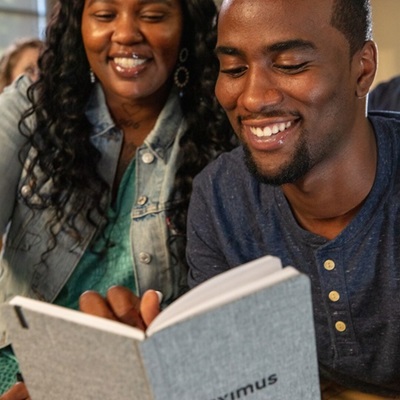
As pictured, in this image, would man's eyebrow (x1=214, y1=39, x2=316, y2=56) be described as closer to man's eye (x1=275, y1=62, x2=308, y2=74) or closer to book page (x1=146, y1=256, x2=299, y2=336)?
man's eye (x1=275, y1=62, x2=308, y2=74)

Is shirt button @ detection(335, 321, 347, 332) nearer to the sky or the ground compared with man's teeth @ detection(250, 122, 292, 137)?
nearer to the ground

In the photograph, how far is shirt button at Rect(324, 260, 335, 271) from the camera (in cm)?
123

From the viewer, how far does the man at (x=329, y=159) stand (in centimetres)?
118

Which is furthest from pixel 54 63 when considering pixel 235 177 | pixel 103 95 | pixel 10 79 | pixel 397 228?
pixel 10 79

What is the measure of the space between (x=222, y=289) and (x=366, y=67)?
1.95ft

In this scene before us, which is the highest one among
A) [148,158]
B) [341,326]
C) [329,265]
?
[148,158]

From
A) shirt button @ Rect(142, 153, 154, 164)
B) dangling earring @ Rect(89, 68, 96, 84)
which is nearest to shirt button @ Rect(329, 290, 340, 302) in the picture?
shirt button @ Rect(142, 153, 154, 164)

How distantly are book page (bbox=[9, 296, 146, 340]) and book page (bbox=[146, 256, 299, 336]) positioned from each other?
19 mm

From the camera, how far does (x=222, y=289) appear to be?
2.70 ft

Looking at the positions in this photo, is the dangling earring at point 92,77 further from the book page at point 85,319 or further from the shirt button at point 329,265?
the book page at point 85,319

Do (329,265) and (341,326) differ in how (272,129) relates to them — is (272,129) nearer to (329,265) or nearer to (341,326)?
(329,265)

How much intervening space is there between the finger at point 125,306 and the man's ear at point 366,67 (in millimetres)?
495

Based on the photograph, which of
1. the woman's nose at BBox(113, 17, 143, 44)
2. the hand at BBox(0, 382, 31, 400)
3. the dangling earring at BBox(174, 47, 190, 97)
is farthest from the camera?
the dangling earring at BBox(174, 47, 190, 97)

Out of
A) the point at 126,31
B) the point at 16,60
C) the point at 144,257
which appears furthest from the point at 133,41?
the point at 16,60
